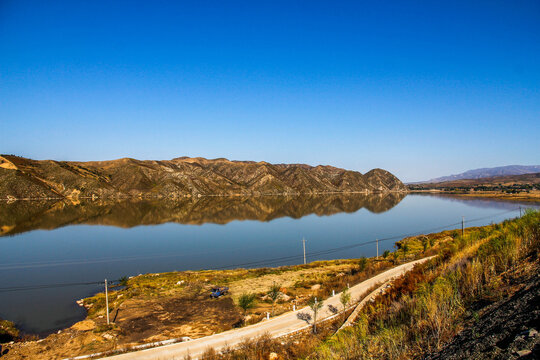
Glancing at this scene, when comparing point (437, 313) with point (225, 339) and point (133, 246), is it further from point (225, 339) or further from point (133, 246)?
point (133, 246)

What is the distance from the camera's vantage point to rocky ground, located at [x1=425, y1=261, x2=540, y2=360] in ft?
16.1

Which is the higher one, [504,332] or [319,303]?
[504,332]

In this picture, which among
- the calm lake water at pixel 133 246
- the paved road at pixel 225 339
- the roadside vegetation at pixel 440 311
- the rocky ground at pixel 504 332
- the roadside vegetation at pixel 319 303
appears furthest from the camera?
the calm lake water at pixel 133 246

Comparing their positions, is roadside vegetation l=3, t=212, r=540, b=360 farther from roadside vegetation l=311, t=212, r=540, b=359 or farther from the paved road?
the paved road

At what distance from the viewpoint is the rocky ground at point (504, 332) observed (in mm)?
4914

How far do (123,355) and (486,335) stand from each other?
57.8 feet

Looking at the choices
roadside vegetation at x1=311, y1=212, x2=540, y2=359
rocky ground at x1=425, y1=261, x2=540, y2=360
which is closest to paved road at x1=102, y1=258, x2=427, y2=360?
roadside vegetation at x1=311, y1=212, x2=540, y2=359

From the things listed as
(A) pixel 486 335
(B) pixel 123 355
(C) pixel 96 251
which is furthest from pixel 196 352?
(C) pixel 96 251

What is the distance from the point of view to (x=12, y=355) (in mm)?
18078

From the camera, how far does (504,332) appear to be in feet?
18.7

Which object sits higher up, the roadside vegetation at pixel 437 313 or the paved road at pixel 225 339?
the roadside vegetation at pixel 437 313

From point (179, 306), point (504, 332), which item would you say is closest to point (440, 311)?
point (504, 332)

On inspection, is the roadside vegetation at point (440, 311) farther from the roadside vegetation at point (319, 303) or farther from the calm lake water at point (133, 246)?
the calm lake water at point (133, 246)

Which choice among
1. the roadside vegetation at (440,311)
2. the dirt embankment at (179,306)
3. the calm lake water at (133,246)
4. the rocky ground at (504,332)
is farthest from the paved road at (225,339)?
the calm lake water at (133,246)
